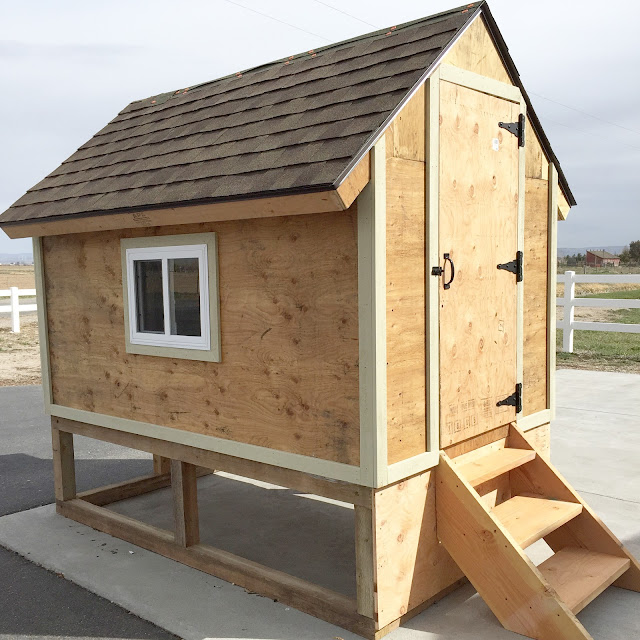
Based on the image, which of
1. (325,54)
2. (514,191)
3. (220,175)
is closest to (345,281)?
(220,175)

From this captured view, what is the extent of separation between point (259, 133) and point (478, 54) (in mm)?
1379

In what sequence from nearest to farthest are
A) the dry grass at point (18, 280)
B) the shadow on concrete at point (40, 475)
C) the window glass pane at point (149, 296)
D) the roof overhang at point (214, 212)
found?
the roof overhang at point (214, 212) → the window glass pane at point (149, 296) → the shadow on concrete at point (40, 475) → the dry grass at point (18, 280)

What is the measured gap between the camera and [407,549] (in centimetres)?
384

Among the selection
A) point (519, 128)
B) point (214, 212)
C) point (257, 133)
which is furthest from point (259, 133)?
point (519, 128)

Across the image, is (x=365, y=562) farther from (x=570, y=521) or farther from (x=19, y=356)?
(x=19, y=356)

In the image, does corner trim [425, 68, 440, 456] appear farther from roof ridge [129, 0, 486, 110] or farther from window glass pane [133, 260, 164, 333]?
window glass pane [133, 260, 164, 333]

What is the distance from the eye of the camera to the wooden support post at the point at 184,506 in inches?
185

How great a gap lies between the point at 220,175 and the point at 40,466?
4.53m

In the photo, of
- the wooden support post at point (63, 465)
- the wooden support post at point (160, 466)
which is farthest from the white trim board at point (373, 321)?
the wooden support post at point (160, 466)

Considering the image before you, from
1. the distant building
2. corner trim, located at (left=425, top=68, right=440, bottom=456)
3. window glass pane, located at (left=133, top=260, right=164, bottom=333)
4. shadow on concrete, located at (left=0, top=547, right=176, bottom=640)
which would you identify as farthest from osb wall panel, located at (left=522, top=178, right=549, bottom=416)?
the distant building

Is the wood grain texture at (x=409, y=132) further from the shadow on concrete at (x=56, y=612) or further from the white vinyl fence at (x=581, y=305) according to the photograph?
the white vinyl fence at (x=581, y=305)

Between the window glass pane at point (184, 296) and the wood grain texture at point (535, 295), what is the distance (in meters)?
2.19

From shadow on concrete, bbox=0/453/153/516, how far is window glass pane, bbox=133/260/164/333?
7.52 ft

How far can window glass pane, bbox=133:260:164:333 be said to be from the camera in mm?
4750
